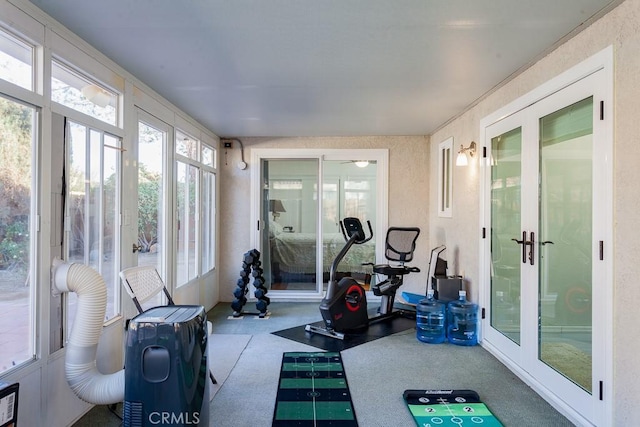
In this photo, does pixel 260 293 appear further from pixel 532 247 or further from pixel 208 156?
pixel 532 247

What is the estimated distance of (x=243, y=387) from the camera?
9.16 ft

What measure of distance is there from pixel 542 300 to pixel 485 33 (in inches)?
75.1

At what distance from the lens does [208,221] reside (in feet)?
17.0

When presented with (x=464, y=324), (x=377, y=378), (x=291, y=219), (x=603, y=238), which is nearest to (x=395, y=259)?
(x=464, y=324)

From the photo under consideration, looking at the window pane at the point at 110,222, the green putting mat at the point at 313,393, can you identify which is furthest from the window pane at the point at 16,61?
the green putting mat at the point at 313,393

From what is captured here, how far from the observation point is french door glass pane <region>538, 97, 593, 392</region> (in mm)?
2297

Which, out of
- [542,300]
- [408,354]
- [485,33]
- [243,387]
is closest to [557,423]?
[542,300]

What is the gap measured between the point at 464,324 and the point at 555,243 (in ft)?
4.92

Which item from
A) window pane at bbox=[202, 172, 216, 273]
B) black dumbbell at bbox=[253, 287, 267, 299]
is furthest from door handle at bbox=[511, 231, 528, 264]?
window pane at bbox=[202, 172, 216, 273]

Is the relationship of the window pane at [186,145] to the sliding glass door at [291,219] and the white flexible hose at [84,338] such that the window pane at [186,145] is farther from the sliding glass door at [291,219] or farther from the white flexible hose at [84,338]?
the white flexible hose at [84,338]

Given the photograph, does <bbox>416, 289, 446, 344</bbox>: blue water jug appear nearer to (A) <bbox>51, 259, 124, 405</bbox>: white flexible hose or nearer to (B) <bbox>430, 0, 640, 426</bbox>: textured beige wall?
(B) <bbox>430, 0, 640, 426</bbox>: textured beige wall

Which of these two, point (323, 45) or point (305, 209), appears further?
point (305, 209)

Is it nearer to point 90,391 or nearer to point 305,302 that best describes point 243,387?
point 90,391

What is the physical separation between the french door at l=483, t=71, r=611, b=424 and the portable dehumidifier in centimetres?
230
